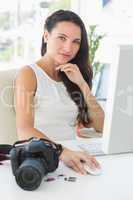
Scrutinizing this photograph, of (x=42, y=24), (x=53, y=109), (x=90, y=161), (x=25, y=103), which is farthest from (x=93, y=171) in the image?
(x=42, y=24)

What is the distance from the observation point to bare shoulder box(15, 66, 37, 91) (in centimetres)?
159

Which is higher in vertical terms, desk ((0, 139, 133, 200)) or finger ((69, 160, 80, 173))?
finger ((69, 160, 80, 173))

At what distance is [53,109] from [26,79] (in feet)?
0.72

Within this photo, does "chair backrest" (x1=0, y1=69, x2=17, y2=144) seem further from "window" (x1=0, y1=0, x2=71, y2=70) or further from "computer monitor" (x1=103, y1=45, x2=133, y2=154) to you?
"window" (x1=0, y1=0, x2=71, y2=70)

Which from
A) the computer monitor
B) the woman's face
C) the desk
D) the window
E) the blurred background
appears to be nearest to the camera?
the desk

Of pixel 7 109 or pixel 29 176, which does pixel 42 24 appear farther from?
pixel 29 176

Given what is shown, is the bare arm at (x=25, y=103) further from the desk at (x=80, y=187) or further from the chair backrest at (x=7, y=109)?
the desk at (x=80, y=187)

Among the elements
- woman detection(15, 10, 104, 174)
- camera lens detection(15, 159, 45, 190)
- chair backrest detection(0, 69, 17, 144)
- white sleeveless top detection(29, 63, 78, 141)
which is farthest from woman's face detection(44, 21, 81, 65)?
camera lens detection(15, 159, 45, 190)

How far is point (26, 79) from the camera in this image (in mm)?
1608

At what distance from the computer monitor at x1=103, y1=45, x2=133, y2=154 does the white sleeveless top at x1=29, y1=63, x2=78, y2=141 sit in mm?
508

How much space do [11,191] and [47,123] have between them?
0.78 meters

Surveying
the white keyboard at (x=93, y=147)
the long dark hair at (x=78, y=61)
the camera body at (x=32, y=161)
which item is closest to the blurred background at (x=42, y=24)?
the long dark hair at (x=78, y=61)

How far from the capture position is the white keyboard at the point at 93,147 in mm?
1286

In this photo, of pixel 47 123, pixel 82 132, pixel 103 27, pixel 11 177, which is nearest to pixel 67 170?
pixel 11 177
